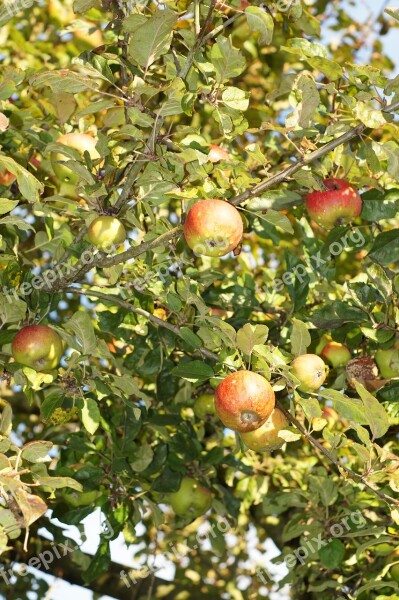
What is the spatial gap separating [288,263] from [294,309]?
8.7 inches

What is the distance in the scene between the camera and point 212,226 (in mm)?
2152

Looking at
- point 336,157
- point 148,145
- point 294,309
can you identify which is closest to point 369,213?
point 336,157

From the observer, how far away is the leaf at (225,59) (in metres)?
2.15

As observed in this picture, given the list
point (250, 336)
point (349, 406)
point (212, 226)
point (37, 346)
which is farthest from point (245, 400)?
point (37, 346)

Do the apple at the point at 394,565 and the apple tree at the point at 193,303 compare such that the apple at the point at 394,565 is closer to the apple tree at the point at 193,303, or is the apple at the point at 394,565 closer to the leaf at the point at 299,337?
the apple tree at the point at 193,303

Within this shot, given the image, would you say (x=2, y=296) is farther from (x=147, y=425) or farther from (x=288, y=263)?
(x=288, y=263)

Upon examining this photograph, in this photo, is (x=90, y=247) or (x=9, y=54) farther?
(x=9, y=54)

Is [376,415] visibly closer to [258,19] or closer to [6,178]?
[258,19]

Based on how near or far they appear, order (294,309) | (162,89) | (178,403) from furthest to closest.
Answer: (178,403) → (294,309) → (162,89)

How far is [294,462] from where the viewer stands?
375 centimetres

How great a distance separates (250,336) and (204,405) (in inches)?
39.7

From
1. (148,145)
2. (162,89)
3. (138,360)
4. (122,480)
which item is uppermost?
(162,89)

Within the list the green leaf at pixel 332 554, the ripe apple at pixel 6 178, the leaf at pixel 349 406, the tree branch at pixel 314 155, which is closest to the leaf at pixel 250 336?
the leaf at pixel 349 406

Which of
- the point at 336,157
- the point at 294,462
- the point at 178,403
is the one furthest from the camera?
the point at 294,462
